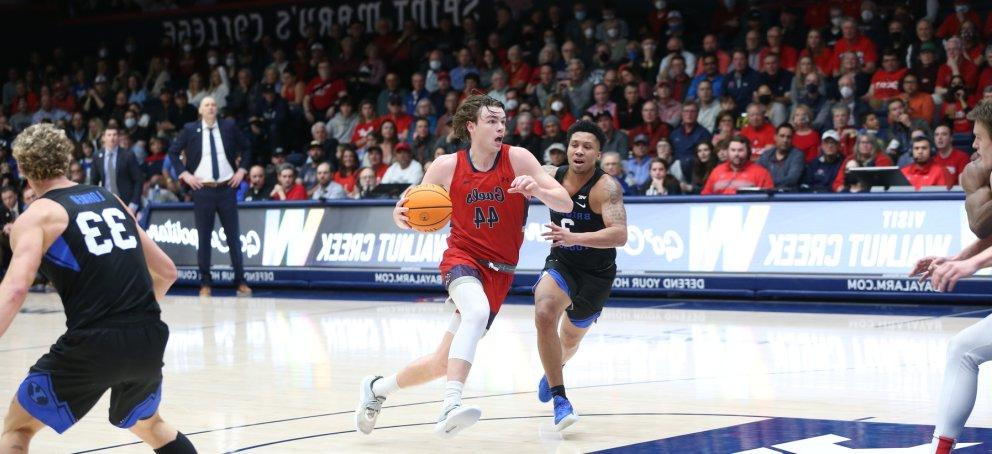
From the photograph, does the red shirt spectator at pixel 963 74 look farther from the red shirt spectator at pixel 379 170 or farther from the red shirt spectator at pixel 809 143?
the red shirt spectator at pixel 379 170

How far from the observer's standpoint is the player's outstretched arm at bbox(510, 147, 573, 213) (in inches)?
280

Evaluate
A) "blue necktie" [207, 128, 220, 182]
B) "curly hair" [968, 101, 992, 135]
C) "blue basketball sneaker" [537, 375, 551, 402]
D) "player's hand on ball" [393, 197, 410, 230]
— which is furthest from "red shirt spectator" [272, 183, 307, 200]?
"curly hair" [968, 101, 992, 135]

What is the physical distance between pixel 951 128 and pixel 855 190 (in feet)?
9.10

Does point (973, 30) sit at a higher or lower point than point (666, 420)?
higher

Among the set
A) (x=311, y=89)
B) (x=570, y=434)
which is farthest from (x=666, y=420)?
(x=311, y=89)

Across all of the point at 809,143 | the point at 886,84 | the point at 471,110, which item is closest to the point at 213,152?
the point at 809,143

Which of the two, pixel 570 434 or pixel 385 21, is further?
pixel 385 21

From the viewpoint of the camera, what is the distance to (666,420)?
7.63 metres

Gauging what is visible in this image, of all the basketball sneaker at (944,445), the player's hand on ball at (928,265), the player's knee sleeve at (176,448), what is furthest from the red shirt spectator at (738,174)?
the player's knee sleeve at (176,448)

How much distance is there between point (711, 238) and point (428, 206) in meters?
7.65

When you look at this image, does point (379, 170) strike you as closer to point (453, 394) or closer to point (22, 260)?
point (453, 394)

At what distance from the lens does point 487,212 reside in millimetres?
7512

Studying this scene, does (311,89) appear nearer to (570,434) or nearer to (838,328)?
(838,328)

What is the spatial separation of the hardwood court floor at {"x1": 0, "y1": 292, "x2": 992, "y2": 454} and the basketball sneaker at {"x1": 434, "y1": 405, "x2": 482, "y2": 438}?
0.37 meters
